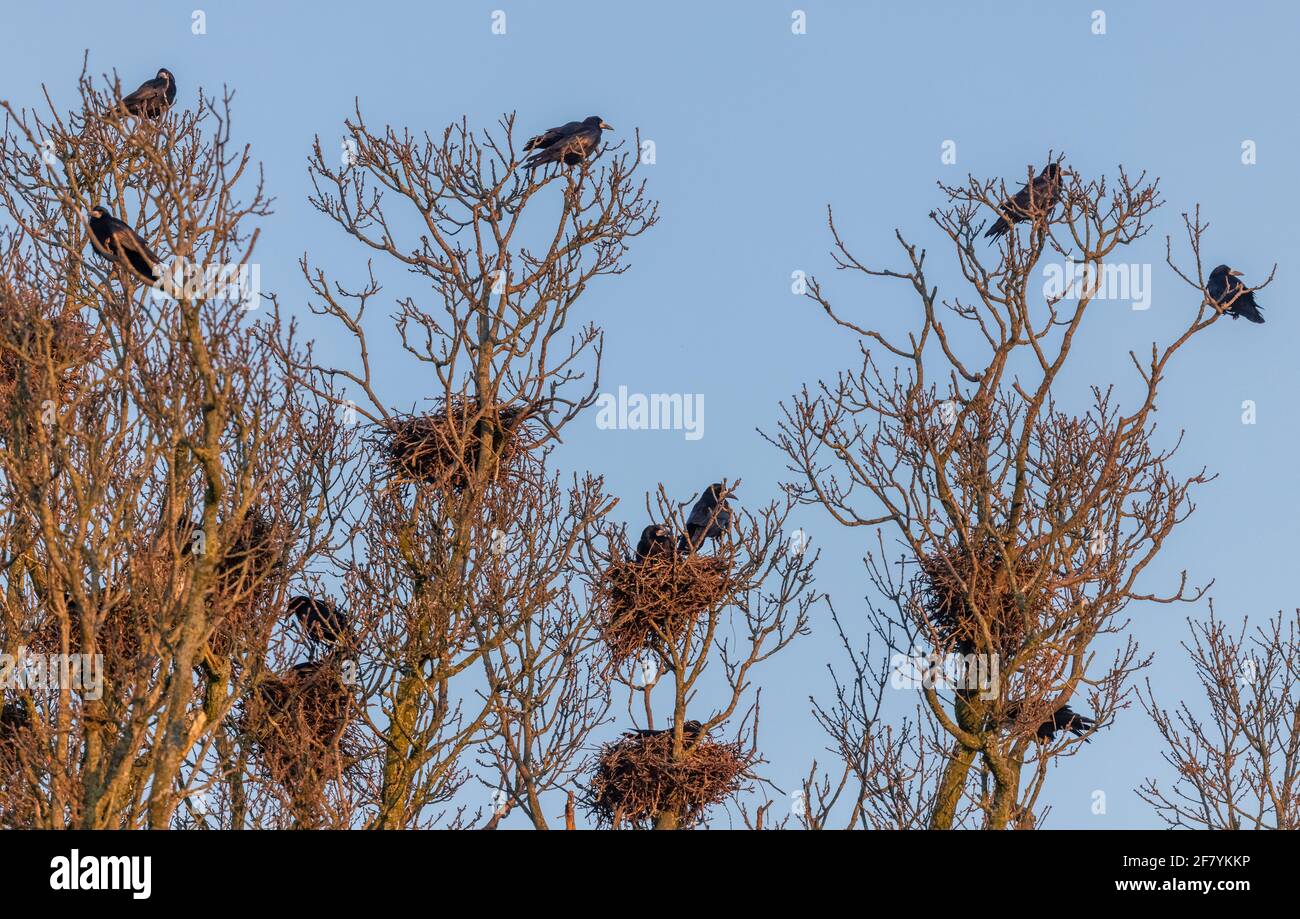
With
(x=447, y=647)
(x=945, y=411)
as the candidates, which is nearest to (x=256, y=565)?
(x=447, y=647)

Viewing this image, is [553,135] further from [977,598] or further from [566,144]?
[977,598]

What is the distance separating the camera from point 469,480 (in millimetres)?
16047

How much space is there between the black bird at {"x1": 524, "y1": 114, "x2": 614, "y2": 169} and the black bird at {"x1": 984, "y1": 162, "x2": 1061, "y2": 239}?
457 cm

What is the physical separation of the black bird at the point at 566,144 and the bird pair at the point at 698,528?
4069mm

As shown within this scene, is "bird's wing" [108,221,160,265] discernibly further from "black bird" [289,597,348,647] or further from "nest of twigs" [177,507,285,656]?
"black bird" [289,597,348,647]

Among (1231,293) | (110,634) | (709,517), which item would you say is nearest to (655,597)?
(709,517)

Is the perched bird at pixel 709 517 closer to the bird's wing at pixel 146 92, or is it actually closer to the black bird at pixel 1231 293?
the black bird at pixel 1231 293

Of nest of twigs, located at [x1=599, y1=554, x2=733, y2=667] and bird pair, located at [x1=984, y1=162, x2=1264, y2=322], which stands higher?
bird pair, located at [x1=984, y1=162, x2=1264, y2=322]

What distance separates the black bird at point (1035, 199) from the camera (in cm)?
1606

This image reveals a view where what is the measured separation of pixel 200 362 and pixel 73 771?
13.7 ft

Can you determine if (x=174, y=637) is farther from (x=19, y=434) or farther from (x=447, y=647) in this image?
(x=447, y=647)

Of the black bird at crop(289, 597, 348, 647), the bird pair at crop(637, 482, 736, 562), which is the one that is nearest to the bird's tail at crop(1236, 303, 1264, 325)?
the bird pair at crop(637, 482, 736, 562)

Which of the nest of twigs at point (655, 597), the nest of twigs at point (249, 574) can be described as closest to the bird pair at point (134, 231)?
the nest of twigs at point (249, 574)

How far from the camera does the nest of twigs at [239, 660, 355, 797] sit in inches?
635
